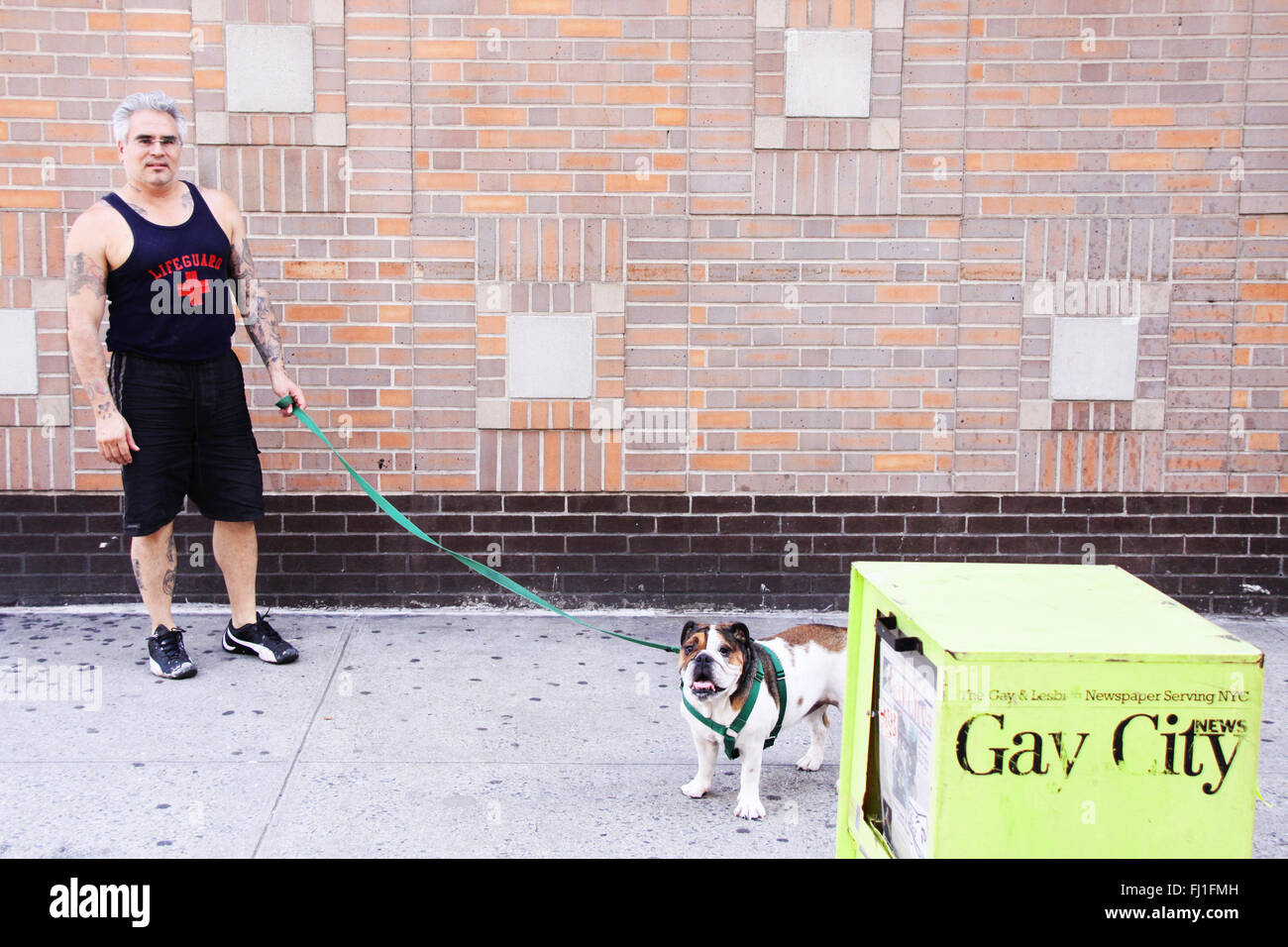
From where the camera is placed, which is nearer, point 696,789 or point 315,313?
point 696,789

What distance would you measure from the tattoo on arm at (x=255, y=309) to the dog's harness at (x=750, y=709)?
8.26ft

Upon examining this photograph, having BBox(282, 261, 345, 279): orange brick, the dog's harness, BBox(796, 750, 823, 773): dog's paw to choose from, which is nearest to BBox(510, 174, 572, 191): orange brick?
BBox(282, 261, 345, 279): orange brick

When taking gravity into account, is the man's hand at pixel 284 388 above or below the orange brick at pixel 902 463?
above

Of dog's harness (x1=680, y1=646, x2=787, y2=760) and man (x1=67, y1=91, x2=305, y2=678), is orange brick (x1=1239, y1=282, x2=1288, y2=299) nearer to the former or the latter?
dog's harness (x1=680, y1=646, x2=787, y2=760)

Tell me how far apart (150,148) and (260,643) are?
2.08 meters

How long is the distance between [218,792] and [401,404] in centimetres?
239

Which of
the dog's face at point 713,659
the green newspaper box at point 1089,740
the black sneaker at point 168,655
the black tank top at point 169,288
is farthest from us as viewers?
the black sneaker at point 168,655

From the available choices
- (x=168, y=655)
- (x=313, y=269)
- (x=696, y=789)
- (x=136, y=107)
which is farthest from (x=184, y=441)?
(x=696, y=789)

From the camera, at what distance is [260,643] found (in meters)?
4.84

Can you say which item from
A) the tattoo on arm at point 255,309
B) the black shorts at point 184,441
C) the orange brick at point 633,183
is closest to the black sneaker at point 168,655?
the black shorts at point 184,441

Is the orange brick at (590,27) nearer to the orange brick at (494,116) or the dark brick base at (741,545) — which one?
the orange brick at (494,116)

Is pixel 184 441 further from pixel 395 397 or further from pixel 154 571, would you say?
pixel 395 397

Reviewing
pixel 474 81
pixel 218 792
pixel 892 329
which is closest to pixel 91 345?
pixel 218 792

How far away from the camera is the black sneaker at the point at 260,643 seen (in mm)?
4797
